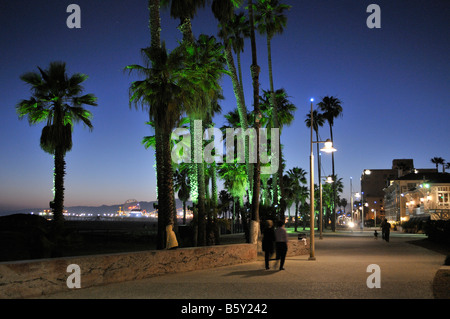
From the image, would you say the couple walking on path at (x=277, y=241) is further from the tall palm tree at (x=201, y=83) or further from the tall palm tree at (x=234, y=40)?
the tall palm tree at (x=234, y=40)

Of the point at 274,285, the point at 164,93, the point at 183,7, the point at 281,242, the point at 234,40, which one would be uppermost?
the point at 234,40

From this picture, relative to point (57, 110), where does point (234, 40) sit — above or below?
above

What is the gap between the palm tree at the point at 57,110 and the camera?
22516 millimetres

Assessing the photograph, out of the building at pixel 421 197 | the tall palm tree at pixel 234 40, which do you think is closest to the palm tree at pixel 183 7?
the tall palm tree at pixel 234 40

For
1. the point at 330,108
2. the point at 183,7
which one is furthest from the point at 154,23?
the point at 330,108

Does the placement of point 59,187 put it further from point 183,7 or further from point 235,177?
point 235,177

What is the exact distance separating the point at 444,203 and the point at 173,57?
181ft

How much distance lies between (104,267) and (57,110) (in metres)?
14.0

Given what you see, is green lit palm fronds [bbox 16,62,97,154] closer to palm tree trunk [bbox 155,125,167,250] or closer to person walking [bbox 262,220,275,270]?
palm tree trunk [bbox 155,125,167,250]

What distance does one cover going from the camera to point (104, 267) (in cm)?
1135

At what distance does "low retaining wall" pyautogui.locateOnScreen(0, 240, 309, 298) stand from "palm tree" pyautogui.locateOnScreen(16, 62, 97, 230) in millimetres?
10891
